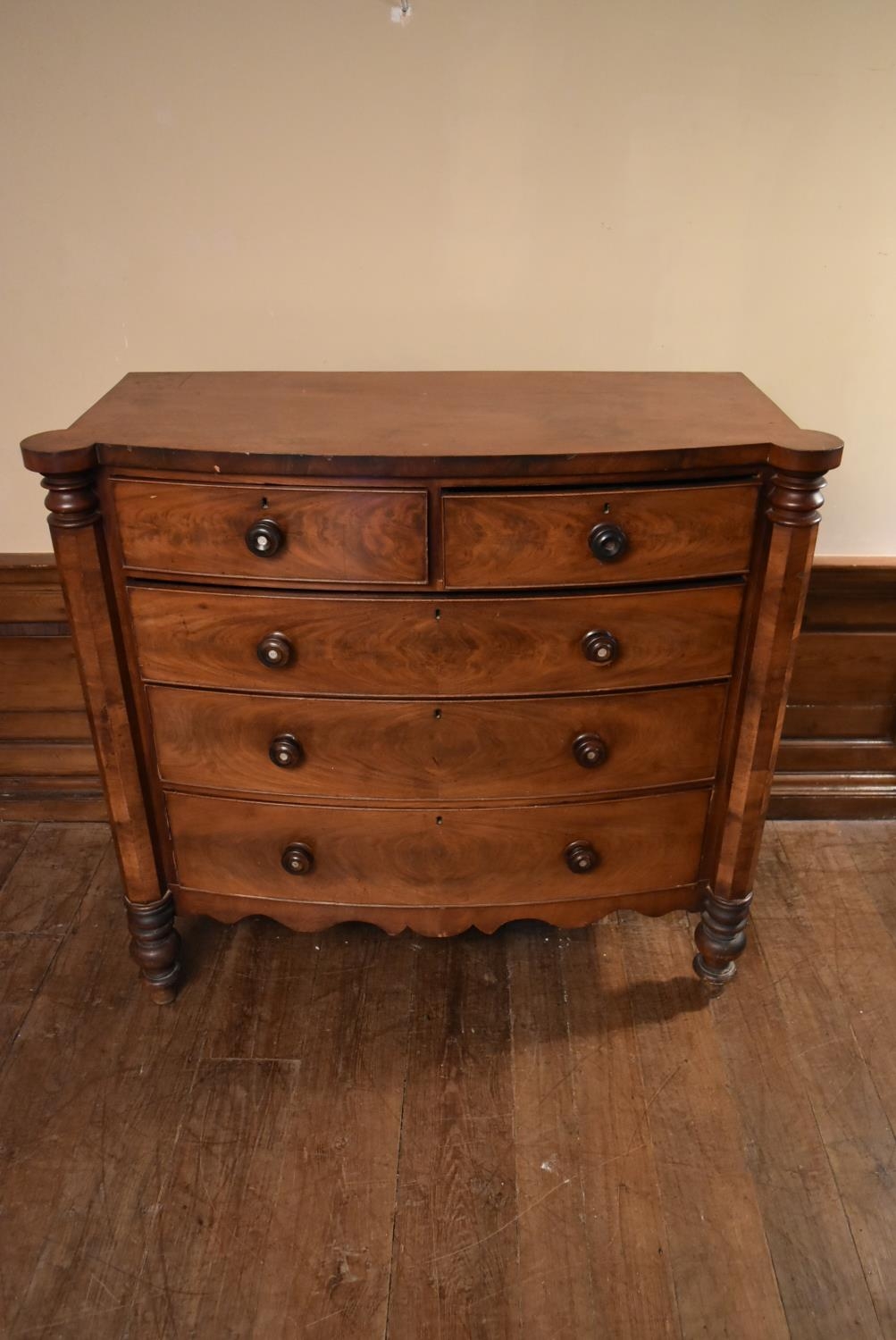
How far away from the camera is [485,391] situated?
1.73 m

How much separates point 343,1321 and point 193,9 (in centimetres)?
200

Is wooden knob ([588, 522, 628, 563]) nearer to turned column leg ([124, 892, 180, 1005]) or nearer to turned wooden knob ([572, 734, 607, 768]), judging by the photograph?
turned wooden knob ([572, 734, 607, 768])

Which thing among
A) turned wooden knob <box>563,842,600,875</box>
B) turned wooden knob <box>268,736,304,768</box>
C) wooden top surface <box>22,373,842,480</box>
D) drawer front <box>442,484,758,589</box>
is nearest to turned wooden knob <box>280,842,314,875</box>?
turned wooden knob <box>268,736,304,768</box>

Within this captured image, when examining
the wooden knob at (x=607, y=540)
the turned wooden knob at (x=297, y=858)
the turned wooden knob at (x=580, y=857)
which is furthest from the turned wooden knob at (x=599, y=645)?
the turned wooden knob at (x=297, y=858)

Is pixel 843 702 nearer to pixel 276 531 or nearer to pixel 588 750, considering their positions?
pixel 588 750

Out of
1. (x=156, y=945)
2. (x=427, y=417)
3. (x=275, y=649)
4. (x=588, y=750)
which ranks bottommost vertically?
(x=156, y=945)

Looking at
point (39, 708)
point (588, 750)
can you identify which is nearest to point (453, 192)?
point (588, 750)

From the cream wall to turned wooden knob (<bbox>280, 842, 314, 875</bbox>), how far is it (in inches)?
34.9

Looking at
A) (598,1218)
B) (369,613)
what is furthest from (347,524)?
(598,1218)

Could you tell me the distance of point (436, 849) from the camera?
176 cm

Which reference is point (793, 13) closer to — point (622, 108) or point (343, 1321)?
point (622, 108)

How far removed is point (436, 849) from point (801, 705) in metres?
0.96

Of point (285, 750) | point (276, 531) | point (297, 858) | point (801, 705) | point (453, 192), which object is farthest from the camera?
point (801, 705)

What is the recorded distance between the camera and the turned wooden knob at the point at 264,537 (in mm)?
1485
